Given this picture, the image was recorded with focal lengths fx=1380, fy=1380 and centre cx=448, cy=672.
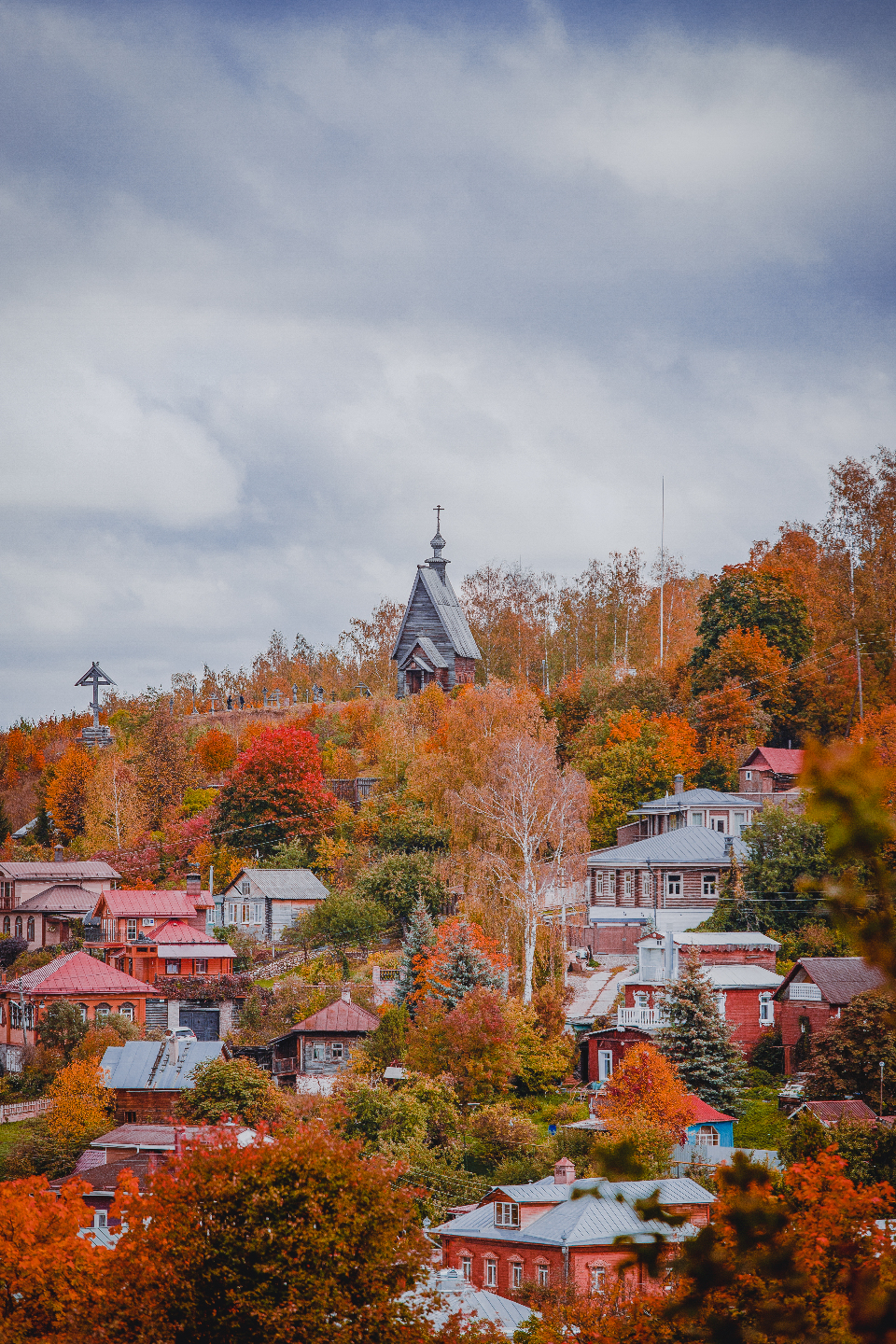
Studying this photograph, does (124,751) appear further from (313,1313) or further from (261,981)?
(313,1313)

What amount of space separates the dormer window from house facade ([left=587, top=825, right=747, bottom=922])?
61.1ft

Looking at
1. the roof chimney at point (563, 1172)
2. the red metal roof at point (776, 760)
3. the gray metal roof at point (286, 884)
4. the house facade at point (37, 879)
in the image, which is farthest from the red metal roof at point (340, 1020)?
the house facade at point (37, 879)

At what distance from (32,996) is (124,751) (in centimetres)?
2782

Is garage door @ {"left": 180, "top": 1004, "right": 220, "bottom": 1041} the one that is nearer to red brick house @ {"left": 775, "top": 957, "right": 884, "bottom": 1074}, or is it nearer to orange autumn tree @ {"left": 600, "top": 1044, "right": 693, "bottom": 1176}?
orange autumn tree @ {"left": 600, "top": 1044, "right": 693, "bottom": 1176}

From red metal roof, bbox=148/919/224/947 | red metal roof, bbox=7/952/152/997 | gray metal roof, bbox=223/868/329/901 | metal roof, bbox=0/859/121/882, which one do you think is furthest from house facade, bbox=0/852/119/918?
red metal roof, bbox=7/952/152/997

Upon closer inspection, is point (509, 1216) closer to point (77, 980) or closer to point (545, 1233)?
point (545, 1233)

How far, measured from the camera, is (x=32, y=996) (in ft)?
152

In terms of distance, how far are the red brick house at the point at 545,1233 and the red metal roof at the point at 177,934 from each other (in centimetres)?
2267

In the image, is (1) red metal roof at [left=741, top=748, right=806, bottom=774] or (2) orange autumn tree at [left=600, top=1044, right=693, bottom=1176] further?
(1) red metal roof at [left=741, top=748, right=806, bottom=774]

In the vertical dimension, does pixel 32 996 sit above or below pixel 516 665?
below

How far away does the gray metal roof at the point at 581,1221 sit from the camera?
28.4 metres

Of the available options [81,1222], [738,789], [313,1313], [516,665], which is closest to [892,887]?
[313,1313]

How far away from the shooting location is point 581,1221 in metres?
29.0

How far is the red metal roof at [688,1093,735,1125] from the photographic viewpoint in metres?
33.4
